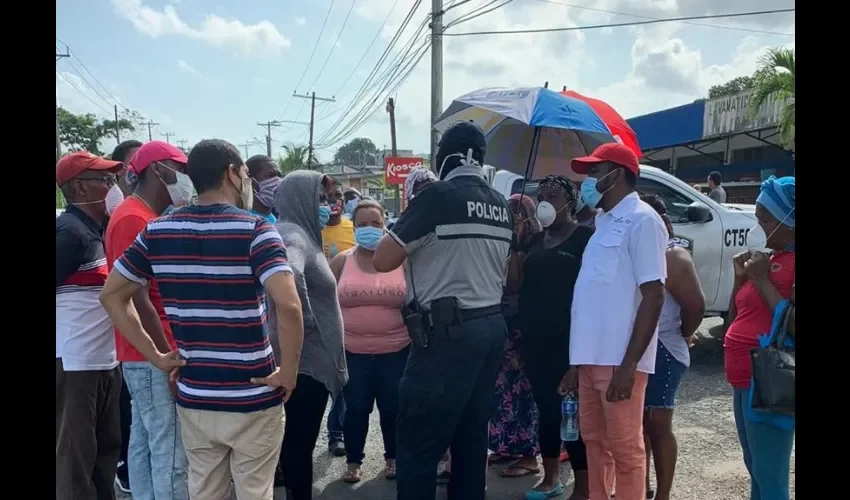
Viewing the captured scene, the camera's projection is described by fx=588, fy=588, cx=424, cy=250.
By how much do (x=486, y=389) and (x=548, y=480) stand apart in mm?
1227

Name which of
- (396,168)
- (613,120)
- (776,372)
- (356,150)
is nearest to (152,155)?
(776,372)

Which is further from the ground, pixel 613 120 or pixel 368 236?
pixel 613 120

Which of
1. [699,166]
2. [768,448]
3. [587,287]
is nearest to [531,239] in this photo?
[587,287]

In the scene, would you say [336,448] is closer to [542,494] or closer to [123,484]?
[123,484]

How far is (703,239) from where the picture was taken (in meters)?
6.32

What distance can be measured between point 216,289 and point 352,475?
220 centimetres

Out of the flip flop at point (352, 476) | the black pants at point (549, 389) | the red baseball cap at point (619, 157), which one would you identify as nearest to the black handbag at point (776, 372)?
the red baseball cap at point (619, 157)

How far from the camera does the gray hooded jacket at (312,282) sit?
2846 millimetres

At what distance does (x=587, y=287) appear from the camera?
110 inches

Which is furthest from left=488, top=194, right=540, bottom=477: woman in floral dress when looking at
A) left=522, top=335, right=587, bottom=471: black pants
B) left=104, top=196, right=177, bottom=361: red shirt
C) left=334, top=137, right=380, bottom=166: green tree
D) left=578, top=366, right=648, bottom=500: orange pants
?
left=334, top=137, right=380, bottom=166: green tree

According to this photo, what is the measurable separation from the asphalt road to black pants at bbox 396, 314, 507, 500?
3.88 feet
